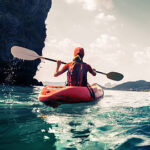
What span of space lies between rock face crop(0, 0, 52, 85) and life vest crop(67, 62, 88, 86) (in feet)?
67.5

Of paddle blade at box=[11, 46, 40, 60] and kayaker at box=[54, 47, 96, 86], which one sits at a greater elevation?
paddle blade at box=[11, 46, 40, 60]

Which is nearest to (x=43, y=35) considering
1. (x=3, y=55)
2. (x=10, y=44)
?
(x=10, y=44)

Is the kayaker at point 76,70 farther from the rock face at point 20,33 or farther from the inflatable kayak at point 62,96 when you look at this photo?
the rock face at point 20,33

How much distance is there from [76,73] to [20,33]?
25250mm

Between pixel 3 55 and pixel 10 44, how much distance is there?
8.66 feet

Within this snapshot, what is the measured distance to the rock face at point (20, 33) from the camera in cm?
2359

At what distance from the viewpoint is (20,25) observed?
89.5ft

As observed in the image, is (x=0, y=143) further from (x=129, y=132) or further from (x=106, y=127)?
(x=129, y=132)

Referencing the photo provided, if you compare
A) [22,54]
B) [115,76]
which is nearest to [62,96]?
[22,54]

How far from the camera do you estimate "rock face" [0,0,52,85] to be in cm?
2359

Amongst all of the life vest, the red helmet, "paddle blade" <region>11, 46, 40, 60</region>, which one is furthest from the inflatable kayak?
"paddle blade" <region>11, 46, 40, 60</region>

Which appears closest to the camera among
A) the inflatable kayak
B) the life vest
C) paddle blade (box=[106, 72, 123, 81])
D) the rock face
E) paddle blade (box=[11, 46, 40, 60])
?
the inflatable kayak

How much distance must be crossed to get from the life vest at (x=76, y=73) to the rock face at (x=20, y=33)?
20.6 m

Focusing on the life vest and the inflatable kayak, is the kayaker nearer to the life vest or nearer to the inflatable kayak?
the life vest
